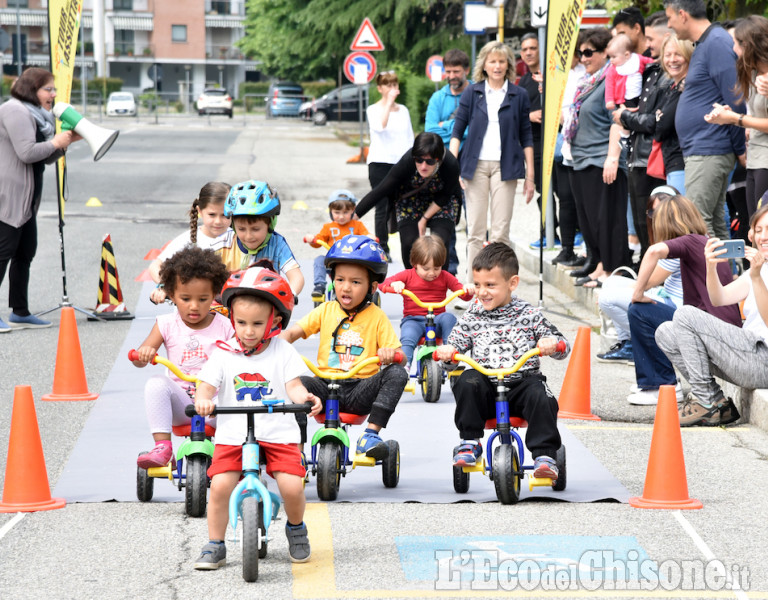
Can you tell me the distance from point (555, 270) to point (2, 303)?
19.3 feet

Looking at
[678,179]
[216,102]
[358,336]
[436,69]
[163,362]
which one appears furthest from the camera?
[216,102]

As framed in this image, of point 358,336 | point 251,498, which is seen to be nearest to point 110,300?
point 358,336

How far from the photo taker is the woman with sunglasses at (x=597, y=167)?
11312mm

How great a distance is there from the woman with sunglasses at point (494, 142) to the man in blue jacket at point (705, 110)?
240 centimetres

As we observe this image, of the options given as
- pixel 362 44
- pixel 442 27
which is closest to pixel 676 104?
pixel 362 44

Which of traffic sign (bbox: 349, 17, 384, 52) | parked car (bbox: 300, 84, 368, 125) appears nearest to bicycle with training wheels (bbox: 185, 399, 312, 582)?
traffic sign (bbox: 349, 17, 384, 52)

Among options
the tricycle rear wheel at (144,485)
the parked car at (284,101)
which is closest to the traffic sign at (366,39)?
the tricycle rear wheel at (144,485)

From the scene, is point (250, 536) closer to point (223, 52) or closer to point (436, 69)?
point (436, 69)

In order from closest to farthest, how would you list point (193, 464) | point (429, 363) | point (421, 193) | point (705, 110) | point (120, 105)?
point (193, 464)
point (429, 363)
point (705, 110)
point (421, 193)
point (120, 105)

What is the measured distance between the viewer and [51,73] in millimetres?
11078

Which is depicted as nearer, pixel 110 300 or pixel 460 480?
pixel 460 480

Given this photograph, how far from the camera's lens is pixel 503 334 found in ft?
20.7

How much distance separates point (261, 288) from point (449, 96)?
931 centimetres

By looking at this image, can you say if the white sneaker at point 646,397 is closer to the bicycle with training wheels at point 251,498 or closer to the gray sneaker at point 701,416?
the gray sneaker at point 701,416
